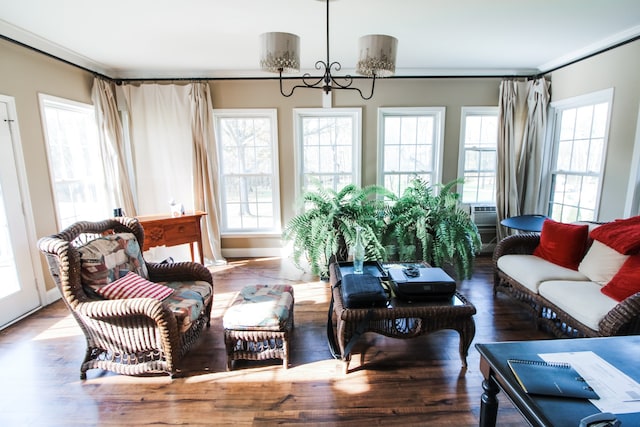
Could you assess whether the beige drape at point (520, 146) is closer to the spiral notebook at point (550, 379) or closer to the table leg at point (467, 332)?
the table leg at point (467, 332)

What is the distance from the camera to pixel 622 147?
2.83 meters

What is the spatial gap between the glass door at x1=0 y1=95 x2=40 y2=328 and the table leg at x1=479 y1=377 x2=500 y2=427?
11.4ft

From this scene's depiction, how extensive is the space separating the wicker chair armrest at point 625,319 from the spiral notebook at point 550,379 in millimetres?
1097

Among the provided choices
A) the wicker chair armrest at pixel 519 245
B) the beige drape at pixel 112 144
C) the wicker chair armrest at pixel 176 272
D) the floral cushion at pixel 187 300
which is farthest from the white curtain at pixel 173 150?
the wicker chair armrest at pixel 519 245

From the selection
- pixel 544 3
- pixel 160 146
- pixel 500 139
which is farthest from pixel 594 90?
pixel 160 146

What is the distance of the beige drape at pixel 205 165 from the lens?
3.78 meters

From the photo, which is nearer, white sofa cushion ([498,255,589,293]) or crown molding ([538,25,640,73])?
white sofa cushion ([498,255,589,293])

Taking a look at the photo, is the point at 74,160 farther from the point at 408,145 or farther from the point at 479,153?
the point at 479,153

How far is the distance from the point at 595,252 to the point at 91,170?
4981mm

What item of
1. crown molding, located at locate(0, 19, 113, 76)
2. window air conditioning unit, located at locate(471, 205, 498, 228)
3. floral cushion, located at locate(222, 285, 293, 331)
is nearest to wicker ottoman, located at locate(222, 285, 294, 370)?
floral cushion, located at locate(222, 285, 293, 331)

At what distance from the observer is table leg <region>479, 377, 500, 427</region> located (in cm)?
112

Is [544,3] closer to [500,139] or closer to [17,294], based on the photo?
[500,139]

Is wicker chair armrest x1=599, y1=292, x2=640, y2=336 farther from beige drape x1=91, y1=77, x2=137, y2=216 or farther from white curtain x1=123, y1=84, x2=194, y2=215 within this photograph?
beige drape x1=91, y1=77, x2=137, y2=216

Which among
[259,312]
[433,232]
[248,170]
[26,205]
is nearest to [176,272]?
[259,312]
